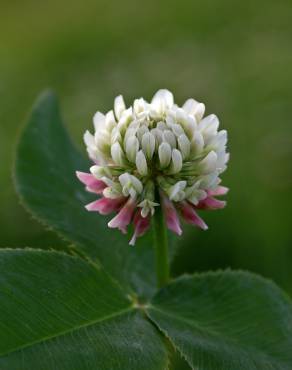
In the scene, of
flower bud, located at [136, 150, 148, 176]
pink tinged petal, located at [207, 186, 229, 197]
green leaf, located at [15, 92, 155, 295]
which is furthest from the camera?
green leaf, located at [15, 92, 155, 295]

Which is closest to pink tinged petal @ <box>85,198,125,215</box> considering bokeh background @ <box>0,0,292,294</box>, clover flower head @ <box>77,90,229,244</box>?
clover flower head @ <box>77,90,229,244</box>

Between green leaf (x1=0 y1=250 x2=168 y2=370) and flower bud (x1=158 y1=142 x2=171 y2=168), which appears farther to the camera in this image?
flower bud (x1=158 y1=142 x2=171 y2=168)

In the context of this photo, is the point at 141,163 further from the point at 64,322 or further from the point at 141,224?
the point at 64,322

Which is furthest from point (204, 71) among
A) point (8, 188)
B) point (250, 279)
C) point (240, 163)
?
point (250, 279)

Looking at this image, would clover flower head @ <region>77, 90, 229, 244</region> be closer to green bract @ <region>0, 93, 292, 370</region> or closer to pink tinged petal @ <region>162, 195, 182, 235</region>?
pink tinged petal @ <region>162, 195, 182, 235</region>

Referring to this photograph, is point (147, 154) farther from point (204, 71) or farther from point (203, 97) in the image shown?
point (204, 71)

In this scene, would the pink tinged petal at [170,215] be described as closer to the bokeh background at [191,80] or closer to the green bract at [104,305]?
the green bract at [104,305]

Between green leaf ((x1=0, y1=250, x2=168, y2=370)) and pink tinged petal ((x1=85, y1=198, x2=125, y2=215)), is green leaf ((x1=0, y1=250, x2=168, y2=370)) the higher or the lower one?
the lower one

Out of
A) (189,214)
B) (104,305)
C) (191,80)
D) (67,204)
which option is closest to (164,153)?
(189,214)
